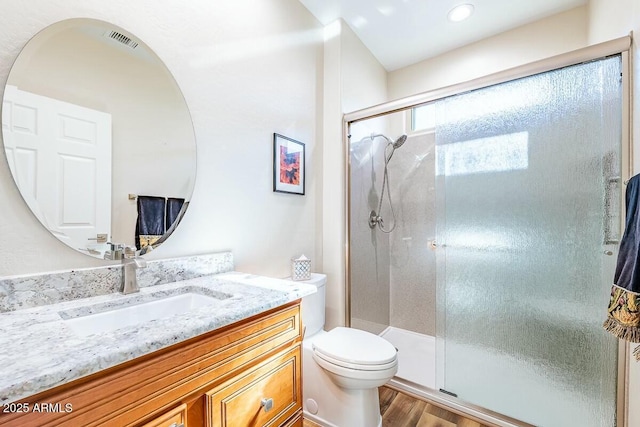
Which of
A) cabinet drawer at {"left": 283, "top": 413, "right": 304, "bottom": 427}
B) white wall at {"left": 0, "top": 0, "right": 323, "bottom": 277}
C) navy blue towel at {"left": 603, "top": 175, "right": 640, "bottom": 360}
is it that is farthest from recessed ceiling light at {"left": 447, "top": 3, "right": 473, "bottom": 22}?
cabinet drawer at {"left": 283, "top": 413, "right": 304, "bottom": 427}

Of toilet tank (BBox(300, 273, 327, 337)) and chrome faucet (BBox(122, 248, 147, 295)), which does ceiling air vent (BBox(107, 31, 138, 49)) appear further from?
toilet tank (BBox(300, 273, 327, 337))

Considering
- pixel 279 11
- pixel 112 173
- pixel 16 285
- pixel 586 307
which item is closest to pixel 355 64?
pixel 279 11

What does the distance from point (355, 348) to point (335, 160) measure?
133cm

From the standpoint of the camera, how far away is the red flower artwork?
5.87 ft

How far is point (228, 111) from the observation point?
146 centimetres

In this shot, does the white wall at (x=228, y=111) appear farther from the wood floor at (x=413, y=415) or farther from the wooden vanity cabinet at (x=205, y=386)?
the wood floor at (x=413, y=415)

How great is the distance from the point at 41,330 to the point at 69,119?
69cm

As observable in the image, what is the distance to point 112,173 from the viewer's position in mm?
1035

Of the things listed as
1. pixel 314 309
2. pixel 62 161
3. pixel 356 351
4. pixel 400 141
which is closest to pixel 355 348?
pixel 356 351

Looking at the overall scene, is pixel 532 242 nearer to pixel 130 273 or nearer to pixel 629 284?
pixel 629 284

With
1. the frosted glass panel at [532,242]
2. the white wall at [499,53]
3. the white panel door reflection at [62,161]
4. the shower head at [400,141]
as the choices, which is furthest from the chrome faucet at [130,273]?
the white wall at [499,53]

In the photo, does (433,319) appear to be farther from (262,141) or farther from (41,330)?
(41,330)

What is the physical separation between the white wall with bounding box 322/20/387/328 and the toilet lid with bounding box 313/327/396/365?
0.54 m

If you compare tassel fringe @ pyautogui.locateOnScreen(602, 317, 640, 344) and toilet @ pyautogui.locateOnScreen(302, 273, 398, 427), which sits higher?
tassel fringe @ pyautogui.locateOnScreen(602, 317, 640, 344)
